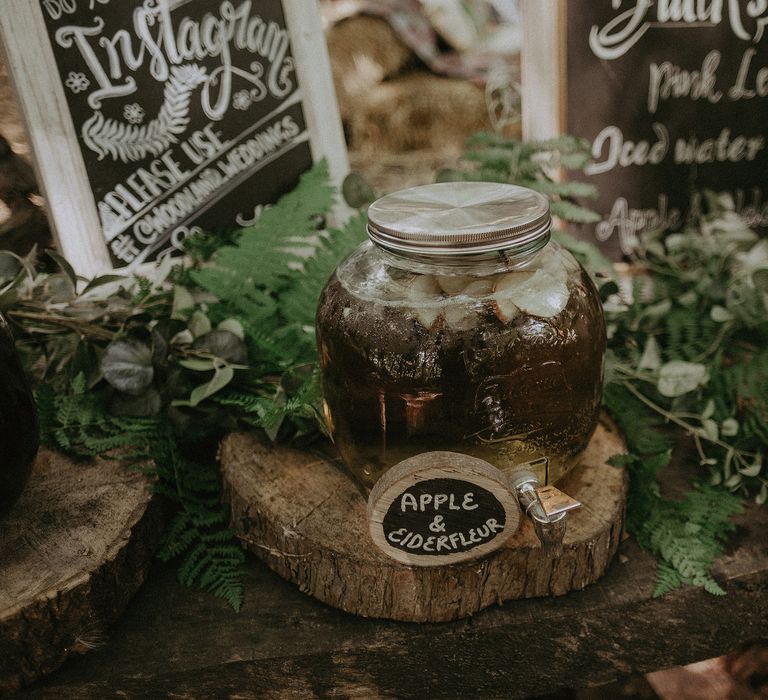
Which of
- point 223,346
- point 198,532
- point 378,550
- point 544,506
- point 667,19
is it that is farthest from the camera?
point 667,19

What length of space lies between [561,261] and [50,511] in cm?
80

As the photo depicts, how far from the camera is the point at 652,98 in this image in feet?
5.20

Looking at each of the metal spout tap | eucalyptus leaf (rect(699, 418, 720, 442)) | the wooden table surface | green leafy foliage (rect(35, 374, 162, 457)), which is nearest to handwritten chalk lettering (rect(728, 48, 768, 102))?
eucalyptus leaf (rect(699, 418, 720, 442))

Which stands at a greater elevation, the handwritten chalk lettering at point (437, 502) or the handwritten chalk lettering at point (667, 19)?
the handwritten chalk lettering at point (667, 19)

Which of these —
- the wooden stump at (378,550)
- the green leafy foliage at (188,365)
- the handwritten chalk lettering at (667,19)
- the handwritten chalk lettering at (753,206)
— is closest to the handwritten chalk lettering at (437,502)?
the wooden stump at (378,550)

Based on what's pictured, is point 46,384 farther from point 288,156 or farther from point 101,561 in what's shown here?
point 288,156

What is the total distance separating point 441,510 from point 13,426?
54 cm

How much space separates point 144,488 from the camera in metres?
1.01

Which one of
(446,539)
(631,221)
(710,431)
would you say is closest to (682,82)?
(631,221)

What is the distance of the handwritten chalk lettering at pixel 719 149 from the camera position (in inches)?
64.7

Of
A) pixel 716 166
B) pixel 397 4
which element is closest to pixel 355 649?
pixel 716 166

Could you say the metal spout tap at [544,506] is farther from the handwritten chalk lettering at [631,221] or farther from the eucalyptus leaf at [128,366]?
the handwritten chalk lettering at [631,221]

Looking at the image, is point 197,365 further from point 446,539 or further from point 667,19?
point 667,19

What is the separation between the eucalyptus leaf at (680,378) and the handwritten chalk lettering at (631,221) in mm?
591
